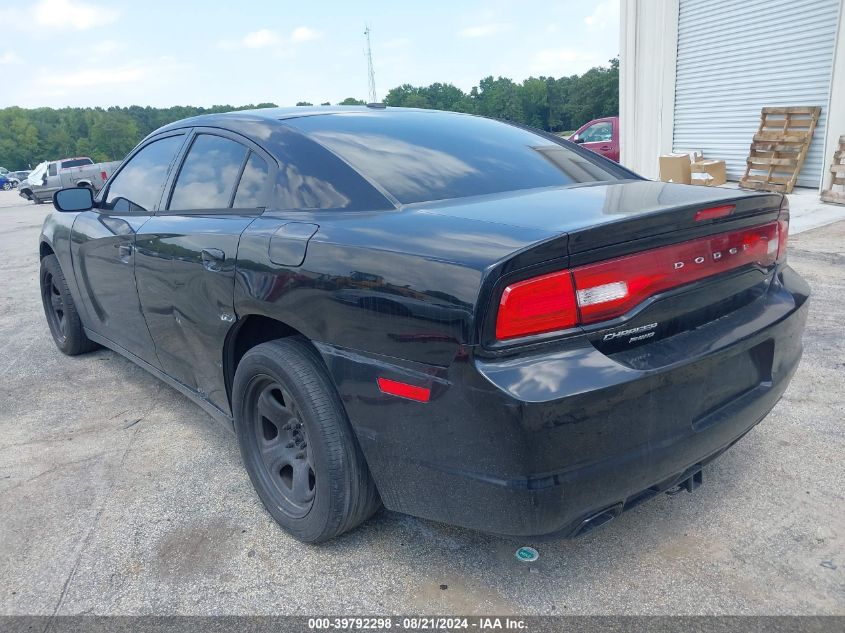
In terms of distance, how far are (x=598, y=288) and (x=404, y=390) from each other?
1.98ft

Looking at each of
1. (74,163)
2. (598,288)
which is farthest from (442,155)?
(74,163)

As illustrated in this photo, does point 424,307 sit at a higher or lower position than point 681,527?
higher

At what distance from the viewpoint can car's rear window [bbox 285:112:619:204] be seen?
7.97ft

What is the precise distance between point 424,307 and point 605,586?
42.7 inches

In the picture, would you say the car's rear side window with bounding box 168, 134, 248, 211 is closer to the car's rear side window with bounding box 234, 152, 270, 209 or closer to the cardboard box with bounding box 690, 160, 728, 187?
the car's rear side window with bounding box 234, 152, 270, 209

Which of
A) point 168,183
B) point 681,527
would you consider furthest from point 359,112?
point 681,527

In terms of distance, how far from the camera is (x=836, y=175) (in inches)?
370

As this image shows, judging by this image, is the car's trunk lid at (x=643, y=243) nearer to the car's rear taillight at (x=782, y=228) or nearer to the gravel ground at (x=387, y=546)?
the car's rear taillight at (x=782, y=228)

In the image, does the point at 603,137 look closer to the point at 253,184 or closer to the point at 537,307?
the point at 253,184

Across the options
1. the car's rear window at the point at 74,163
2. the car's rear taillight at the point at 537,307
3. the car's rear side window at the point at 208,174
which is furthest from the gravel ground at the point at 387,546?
the car's rear window at the point at 74,163

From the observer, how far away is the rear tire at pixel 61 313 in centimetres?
441

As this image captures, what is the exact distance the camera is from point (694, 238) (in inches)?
78.6

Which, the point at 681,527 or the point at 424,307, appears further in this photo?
the point at 681,527

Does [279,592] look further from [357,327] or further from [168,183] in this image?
[168,183]
